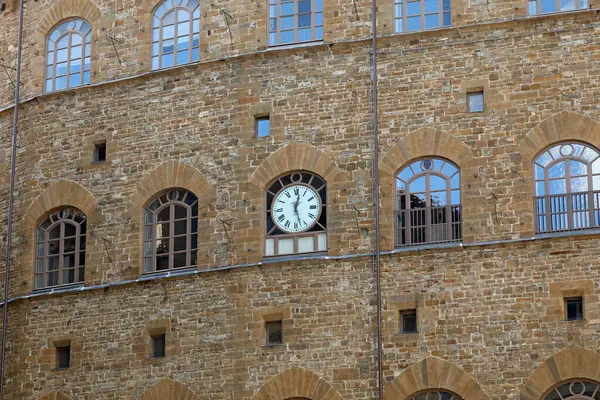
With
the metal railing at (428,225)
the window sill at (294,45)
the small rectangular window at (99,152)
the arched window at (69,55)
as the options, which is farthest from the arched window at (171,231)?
the metal railing at (428,225)

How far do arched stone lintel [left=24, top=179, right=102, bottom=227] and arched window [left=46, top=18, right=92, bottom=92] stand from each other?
2.43 metres

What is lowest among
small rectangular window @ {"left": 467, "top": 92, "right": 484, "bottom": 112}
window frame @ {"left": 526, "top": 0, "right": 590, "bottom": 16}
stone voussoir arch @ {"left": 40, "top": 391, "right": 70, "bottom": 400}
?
stone voussoir arch @ {"left": 40, "top": 391, "right": 70, "bottom": 400}

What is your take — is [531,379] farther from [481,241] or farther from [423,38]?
[423,38]

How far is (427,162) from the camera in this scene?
32531 millimetres

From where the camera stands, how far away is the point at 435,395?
31.1 m

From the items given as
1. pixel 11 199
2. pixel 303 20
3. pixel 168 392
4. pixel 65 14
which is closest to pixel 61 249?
pixel 11 199

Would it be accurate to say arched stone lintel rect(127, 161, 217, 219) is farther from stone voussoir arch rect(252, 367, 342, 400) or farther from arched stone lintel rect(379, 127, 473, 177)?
stone voussoir arch rect(252, 367, 342, 400)

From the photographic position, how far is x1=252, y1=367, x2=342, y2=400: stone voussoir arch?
3172 cm

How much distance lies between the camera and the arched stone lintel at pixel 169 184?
34000 mm

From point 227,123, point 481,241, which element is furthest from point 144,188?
point 481,241

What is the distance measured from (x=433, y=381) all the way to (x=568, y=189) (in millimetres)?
4391

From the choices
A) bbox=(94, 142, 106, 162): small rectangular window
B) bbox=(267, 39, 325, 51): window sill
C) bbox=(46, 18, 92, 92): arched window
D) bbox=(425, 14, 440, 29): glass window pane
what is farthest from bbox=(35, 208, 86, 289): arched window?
bbox=(425, 14, 440, 29): glass window pane

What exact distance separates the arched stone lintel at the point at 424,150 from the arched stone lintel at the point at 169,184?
12.2 ft

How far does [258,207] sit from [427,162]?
137 inches
